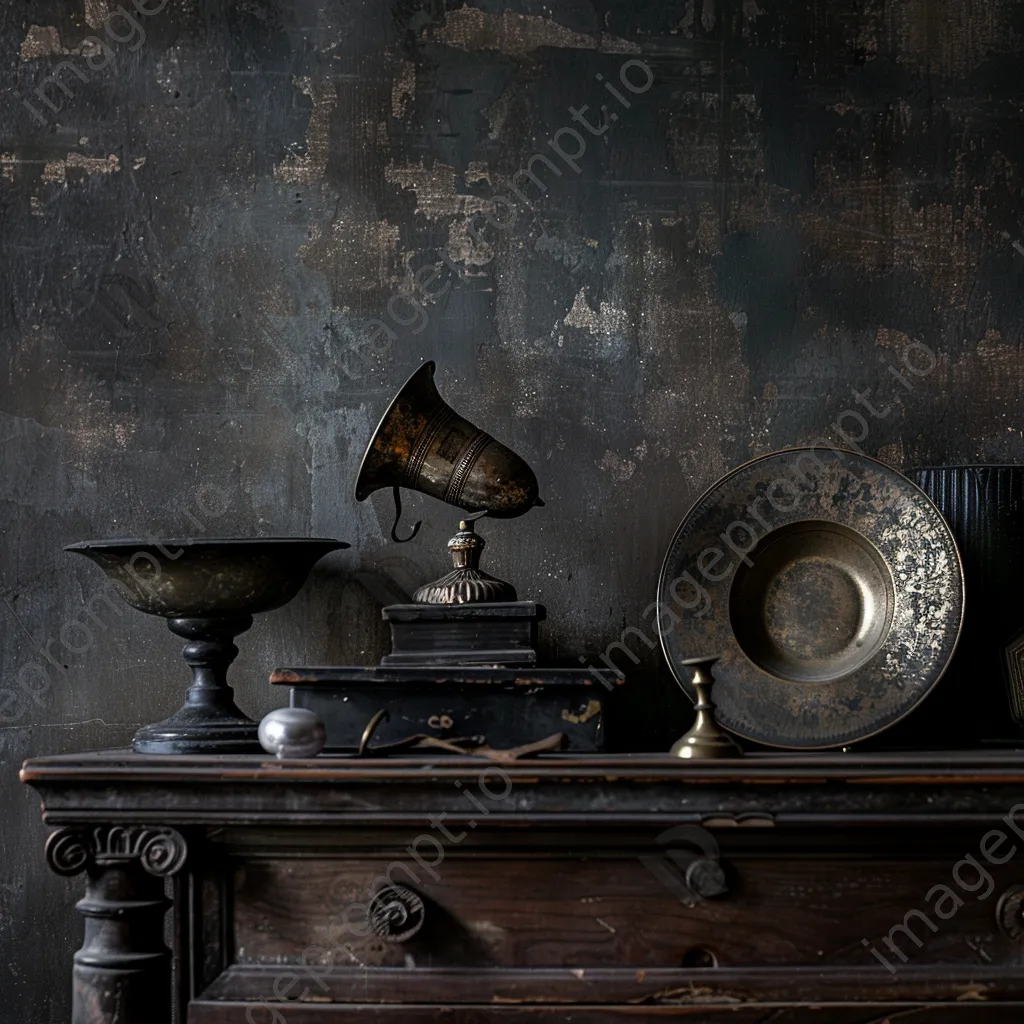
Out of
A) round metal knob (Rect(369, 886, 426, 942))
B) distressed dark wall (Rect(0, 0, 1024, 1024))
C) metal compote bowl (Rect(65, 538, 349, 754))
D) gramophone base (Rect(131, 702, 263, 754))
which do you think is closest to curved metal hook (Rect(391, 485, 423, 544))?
distressed dark wall (Rect(0, 0, 1024, 1024))

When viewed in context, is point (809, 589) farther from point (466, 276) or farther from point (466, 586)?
point (466, 276)

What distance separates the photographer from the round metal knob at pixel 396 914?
162cm

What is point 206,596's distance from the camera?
76.5 inches

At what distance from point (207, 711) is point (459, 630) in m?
0.46

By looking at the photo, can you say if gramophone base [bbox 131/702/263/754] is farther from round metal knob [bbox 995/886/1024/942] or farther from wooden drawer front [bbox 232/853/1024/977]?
round metal knob [bbox 995/886/1024/942]

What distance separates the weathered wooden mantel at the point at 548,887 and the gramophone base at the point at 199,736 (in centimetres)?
18

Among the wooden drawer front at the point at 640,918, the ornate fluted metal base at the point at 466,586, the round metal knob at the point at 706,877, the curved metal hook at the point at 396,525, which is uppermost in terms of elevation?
the curved metal hook at the point at 396,525

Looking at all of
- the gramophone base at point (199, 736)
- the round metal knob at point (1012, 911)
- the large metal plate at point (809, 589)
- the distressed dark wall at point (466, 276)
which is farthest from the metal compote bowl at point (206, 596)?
the round metal knob at point (1012, 911)

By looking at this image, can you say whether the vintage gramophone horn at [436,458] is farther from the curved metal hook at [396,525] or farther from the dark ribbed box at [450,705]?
the dark ribbed box at [450,705]

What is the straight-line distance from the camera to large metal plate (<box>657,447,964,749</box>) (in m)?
1.90

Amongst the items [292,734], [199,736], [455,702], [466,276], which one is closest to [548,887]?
[455,702]

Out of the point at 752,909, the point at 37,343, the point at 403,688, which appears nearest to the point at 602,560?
the point at 403,688

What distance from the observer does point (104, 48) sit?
7.96 feet

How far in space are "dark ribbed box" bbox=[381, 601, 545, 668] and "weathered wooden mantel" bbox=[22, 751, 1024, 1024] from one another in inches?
10.4
